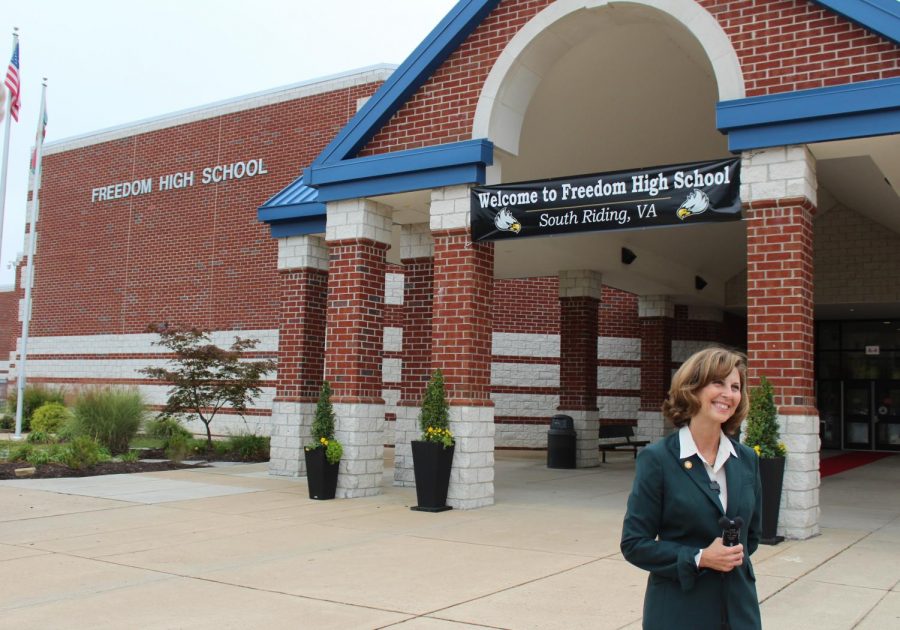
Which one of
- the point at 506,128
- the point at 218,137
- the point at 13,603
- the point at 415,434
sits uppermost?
the point at 218,137

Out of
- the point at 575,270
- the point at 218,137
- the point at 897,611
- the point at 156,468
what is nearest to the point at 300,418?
the point at 156,468

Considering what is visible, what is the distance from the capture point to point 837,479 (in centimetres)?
1534

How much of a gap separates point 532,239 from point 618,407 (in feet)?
31.4

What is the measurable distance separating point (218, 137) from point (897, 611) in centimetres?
2343

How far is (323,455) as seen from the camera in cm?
1162

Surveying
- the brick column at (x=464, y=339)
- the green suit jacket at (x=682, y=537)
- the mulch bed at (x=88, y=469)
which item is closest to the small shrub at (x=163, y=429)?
the mulch bed at (x=88, y=469)

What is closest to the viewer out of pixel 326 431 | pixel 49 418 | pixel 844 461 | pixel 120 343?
pixel 326 431

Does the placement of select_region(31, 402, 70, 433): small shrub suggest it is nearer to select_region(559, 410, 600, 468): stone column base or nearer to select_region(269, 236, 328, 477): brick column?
select_region(269, 236, 328, 477): brick column

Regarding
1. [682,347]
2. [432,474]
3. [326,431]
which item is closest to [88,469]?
[326,431]

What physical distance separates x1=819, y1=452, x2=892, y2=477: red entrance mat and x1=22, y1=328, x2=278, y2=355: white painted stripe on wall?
14197 millimetres

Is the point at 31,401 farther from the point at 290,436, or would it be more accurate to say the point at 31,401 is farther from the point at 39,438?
the point at 290,436

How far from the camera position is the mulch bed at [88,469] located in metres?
14.0

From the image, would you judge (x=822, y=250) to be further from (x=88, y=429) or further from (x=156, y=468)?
(x=88, y=429)

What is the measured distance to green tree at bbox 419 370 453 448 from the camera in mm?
10875
